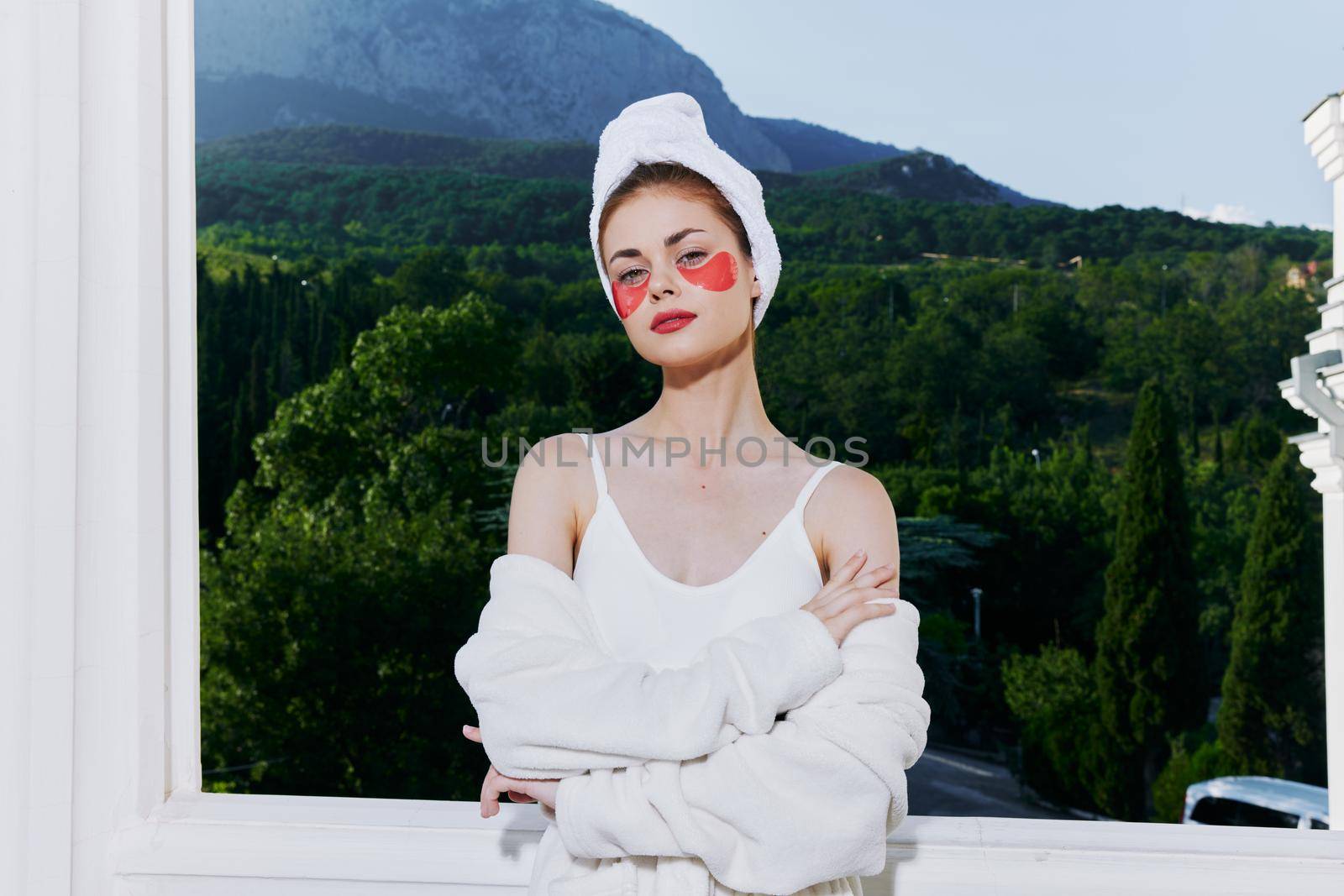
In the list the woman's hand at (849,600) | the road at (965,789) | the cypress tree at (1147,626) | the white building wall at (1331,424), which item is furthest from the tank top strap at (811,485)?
the cypress tree at (1147,626)

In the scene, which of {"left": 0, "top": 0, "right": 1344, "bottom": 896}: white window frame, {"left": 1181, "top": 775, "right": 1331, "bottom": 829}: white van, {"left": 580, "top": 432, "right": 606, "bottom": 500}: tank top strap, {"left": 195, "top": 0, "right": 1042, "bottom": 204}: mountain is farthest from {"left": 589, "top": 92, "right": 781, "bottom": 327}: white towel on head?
{"left": 1181, "top": 775, "right": 1331, "bottom": 829}: white van

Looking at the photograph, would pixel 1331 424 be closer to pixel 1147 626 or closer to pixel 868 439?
pixel 1147 626

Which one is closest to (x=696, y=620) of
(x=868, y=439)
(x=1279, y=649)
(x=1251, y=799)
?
(x=1251, y=799)

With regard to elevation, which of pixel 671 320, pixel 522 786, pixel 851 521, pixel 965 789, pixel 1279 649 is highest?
pixel 671 320

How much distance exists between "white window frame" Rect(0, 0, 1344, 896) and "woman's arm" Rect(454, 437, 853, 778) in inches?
21.5

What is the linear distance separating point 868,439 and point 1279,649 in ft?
10.6

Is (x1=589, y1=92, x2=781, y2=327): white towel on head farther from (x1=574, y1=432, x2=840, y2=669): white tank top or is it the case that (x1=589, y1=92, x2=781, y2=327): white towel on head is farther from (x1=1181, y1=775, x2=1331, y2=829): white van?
(x1=1181, y1=775, x2=1331, y2=829): white van

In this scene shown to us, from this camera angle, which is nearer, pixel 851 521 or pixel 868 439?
pixel 851 521

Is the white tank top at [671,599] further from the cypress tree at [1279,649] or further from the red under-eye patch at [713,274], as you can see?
the cypress tree at [1279,649]

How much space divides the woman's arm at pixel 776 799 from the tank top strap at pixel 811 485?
0.73 feet

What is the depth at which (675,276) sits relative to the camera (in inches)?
50.5

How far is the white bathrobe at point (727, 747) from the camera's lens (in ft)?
3.50

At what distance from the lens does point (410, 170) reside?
376 inches

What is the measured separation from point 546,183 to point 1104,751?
6.15 m
